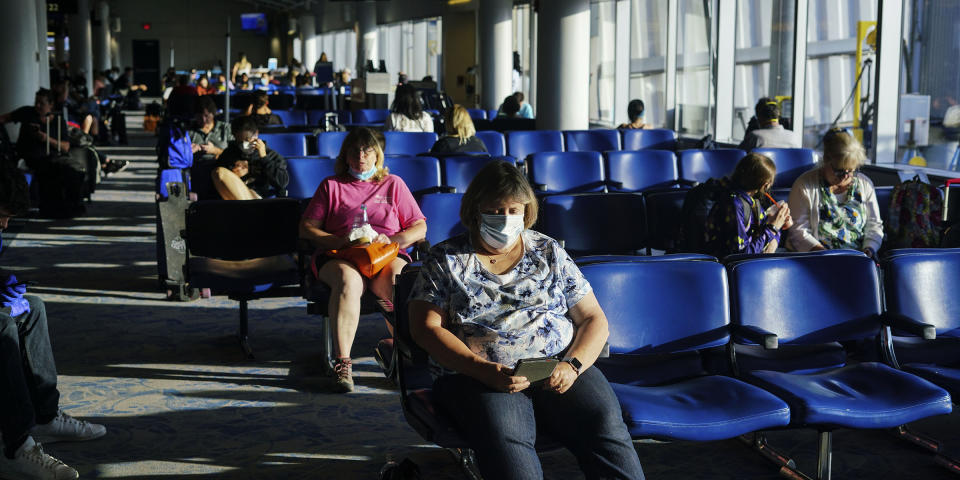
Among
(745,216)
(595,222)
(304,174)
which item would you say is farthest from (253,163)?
(745,216)

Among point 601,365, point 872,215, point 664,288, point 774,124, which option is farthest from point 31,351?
point 774,124

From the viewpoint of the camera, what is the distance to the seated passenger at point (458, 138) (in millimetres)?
7863

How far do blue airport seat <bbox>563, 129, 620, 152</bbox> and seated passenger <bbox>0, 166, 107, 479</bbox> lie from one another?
662 centimetres

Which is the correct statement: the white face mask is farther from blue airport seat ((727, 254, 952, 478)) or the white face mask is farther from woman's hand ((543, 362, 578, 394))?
blue airport seat ((727, 254, 952, 478))

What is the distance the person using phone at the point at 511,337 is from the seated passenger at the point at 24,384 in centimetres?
142

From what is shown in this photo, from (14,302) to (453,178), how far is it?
3.51 meters

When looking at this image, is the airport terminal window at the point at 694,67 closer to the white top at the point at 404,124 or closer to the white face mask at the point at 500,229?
the white top at the point at 404,124

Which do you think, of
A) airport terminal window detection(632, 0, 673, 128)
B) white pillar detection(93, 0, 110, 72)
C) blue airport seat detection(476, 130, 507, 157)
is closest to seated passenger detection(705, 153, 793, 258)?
blue airport seat detection(476, 130, 507, 157)

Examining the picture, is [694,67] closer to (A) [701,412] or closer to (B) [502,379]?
(A) [701,412]

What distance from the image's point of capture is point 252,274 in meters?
5.22

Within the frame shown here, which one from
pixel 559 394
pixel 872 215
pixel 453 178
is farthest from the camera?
pixel 453 178

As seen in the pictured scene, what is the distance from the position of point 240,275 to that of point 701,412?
2878 millimetres

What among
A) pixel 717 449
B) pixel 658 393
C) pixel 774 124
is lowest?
pixel 717 449

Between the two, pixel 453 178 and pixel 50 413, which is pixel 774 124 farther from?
pixel 50 413
